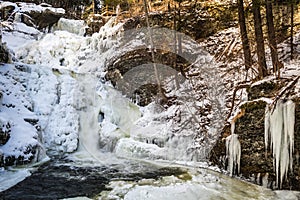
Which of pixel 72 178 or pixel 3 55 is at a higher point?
pixel 3 55

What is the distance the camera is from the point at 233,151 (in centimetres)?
578

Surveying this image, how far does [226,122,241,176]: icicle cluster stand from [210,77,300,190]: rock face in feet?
0.24

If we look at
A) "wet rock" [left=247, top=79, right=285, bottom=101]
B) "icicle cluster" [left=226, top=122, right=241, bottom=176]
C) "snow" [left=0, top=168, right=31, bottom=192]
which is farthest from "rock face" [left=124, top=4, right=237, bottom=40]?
"snow" [left=0, top=168, right=31, bottom=192]

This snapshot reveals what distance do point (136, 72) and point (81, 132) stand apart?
10.5 feet

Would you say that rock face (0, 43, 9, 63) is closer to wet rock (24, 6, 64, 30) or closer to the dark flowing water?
the dark flowing water

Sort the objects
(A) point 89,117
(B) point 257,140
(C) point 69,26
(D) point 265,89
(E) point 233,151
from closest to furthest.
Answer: (B) point 257,140 < (E) point 233,151 < (D) point 265,89 < (A) point 89,117 < (C) point 69,26

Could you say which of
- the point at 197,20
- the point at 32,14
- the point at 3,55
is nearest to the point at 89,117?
the point at 3,55

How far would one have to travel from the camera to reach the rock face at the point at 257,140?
16.4 feet

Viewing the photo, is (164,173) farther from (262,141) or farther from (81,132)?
(81,132)

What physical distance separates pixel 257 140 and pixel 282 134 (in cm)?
74

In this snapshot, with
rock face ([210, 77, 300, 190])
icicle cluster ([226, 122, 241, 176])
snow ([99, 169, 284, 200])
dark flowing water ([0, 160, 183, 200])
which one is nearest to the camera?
snow ([99, 169, 284, 200])

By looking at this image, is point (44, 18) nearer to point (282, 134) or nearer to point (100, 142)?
point (100, 142)

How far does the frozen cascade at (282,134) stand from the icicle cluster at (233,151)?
813 millimetres

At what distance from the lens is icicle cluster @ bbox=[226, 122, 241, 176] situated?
A: 573 centimetres
